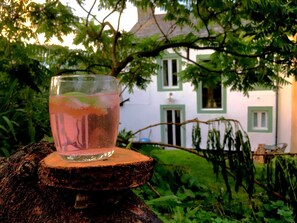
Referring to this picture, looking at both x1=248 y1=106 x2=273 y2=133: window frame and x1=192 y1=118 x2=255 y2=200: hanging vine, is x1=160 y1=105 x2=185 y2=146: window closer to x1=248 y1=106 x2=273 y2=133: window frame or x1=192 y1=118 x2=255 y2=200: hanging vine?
x1=248 y1=106 x2=273 y2=133: window frame

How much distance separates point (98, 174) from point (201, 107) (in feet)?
30.5

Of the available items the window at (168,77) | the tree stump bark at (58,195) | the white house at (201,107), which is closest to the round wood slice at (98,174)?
the tree stump bark at (58,195)

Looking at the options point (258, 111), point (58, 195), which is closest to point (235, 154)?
point (58, 195)

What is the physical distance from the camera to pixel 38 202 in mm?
875

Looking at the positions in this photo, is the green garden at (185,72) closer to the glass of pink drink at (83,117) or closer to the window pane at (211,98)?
the glass of pink drink at (83,117)

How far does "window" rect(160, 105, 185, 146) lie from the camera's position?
10.2 metres

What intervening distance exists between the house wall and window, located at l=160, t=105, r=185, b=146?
133 millimetres

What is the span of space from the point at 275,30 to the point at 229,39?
685mm

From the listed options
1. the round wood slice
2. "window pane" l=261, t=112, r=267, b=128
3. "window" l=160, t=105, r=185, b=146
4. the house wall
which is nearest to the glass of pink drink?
the round wood slice

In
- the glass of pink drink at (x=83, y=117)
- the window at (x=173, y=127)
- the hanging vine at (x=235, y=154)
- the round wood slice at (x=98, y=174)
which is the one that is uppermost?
the glass of pink drink at (x=83, y=117)

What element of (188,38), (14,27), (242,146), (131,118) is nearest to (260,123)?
(131,118)

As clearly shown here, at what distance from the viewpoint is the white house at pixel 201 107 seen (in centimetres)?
893

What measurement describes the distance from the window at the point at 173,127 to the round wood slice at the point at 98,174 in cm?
942

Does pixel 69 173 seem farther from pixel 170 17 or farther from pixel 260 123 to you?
pixel 260 123
